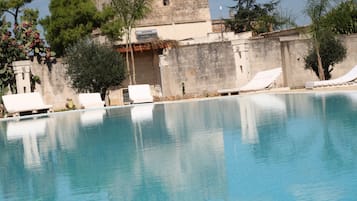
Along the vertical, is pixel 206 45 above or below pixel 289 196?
above

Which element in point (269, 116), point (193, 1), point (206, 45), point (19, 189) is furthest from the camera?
point (193, 1)

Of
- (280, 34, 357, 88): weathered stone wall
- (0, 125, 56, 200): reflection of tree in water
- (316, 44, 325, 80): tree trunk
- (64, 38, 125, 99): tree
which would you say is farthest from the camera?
(280, 34, 357, 88): weathered stone wall

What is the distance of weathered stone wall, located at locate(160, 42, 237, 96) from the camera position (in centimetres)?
2502

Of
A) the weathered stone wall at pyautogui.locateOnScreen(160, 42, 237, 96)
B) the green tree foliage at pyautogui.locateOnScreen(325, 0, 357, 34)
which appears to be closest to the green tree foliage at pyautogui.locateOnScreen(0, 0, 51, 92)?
the weathered stone wall at pyautogui.locateOnScreen(160, 42, 237, 96)

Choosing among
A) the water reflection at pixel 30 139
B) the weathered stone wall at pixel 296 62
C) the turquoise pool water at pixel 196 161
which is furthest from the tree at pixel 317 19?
the water reflection at pixel 30 139

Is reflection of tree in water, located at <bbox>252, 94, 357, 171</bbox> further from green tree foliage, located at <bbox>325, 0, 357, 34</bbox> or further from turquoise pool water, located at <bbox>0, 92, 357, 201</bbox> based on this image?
green tree foliage, located at <bbox>325, 0, 357, 34</bbox>

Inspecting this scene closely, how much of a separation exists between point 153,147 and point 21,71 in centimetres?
1522

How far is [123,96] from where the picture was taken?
86.6 ft

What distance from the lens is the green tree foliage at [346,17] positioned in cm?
3406

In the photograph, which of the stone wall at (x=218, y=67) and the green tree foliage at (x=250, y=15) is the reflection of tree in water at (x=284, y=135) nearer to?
the stone wall at (x=218, y=67)

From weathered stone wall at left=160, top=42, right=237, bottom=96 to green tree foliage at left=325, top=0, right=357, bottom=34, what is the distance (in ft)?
38.8

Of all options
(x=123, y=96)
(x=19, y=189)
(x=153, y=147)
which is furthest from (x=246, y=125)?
(x=123, y=96)

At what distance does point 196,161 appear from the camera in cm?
723

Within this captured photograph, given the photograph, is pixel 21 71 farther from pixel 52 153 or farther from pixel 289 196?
pixel 289 196
